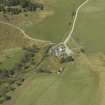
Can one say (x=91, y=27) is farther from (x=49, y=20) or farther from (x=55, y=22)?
(x=49, y=20)

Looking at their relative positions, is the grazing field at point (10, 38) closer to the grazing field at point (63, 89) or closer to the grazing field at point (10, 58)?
the grazing field at point (10, 58)

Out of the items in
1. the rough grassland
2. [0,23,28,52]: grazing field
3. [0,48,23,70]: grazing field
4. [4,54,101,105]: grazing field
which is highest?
the rough grassland

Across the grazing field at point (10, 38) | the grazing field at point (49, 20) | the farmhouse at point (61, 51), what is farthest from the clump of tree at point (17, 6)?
the farmhouse at point (61, 51)

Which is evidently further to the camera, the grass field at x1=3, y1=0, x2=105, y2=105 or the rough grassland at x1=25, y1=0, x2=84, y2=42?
the rough grassland at x1=25, y1=0, x2=84, y2=42

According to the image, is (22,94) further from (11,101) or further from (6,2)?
(6,2)

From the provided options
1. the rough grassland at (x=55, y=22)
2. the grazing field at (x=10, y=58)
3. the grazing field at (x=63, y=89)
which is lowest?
the grazing field at (x=63, y=89)

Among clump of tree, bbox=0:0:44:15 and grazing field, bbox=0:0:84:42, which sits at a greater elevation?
clump of tree, bbox=0:0:44:15

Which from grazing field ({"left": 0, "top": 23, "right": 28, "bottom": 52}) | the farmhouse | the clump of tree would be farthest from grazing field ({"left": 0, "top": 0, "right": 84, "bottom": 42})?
the farmhouse

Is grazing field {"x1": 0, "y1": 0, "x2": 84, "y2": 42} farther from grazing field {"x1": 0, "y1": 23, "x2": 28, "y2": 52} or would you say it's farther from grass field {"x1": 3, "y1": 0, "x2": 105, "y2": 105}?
grazing field {"x1": 0, "y1": 23, "x2": 28, "y2": 52}
